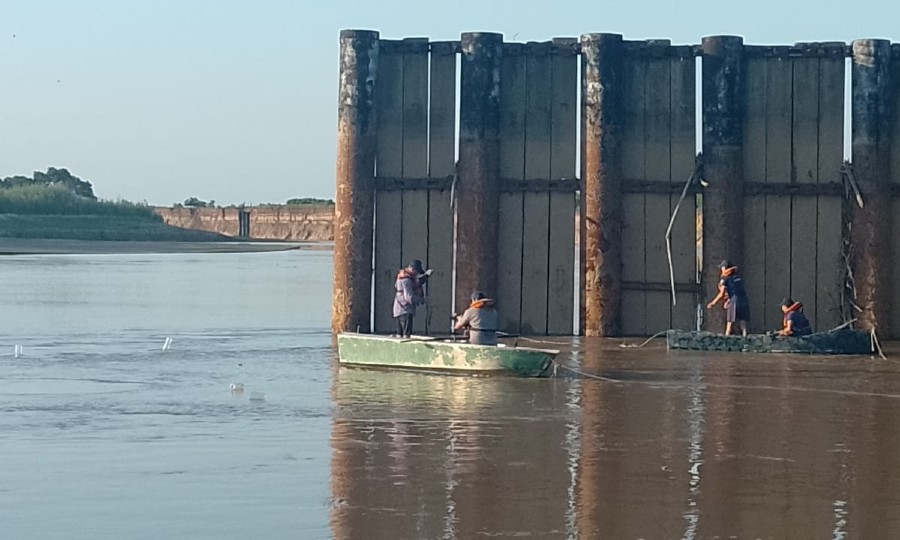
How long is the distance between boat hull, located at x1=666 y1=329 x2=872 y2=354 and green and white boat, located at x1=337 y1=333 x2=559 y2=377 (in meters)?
3.91

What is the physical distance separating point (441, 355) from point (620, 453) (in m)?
6.82

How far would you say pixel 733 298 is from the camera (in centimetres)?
2430

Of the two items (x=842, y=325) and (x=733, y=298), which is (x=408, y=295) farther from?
(x=842, y=325)

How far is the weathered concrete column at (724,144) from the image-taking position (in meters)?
25.1

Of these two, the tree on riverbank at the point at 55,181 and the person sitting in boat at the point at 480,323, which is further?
the tree on riverbank at the point at 55,181

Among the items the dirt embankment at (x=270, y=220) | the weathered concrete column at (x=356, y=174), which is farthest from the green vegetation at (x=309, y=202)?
the weathered concrete column at (x=356, y=174)

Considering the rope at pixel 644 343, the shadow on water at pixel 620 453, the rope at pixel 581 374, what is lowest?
the shadow on water at pixel 620 453

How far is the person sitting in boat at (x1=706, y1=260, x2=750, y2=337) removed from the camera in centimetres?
2423

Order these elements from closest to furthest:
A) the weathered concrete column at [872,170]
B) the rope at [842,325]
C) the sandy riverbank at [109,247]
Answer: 1. the rope at [842,325]
2. the weathered concrete column at [872,170]
3. the sandy riverbank at [109,247]

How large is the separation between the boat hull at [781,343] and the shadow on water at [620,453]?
1.89m

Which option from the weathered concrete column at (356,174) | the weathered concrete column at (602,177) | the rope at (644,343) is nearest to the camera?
the rope at (644,343)

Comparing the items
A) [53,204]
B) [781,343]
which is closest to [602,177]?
[781,343]

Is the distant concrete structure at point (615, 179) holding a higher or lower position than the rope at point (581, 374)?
higher

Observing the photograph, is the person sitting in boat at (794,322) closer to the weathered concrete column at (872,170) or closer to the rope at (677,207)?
the weathered concrete column at (872,170)
